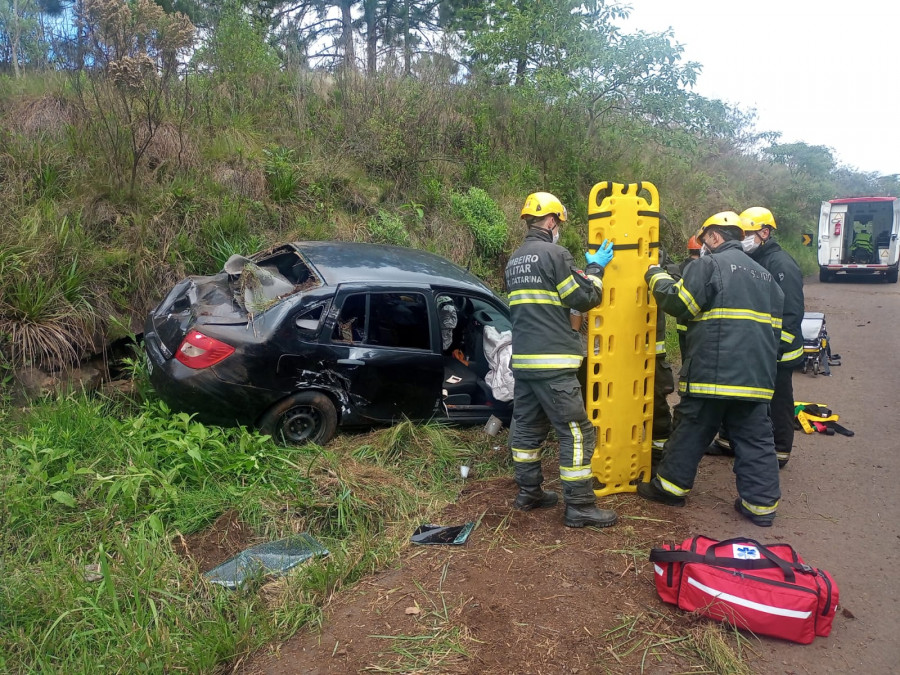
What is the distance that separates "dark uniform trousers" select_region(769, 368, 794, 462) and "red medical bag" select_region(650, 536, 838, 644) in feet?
6.43

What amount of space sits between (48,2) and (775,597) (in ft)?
43.8

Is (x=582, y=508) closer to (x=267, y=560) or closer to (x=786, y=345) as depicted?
(x=267, y=560)

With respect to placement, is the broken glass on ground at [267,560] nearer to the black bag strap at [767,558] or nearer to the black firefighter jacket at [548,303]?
the black firefighter jacket at [548,303]

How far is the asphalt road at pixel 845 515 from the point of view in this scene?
2.73 metres

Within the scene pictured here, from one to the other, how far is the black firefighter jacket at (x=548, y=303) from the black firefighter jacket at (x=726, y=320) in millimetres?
496

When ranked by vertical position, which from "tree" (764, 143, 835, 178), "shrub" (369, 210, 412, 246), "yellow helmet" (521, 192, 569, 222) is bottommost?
"shrub" (369, 210, 412, 246)

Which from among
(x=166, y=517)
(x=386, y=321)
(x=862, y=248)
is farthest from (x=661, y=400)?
(x=862, y=248)

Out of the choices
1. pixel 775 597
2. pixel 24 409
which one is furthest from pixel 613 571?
pixel 24 409

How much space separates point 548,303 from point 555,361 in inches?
13.8

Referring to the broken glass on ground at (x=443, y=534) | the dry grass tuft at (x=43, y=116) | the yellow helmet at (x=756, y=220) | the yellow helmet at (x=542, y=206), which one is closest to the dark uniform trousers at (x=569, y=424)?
the broken glass on ground at (x=443, y=534)

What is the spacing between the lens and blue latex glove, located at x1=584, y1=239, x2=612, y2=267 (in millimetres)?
3795

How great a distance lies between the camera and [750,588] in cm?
277

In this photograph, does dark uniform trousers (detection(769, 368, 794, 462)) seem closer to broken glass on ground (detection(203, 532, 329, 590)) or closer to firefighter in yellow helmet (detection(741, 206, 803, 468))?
firefighter in yellow helmet (detection(741, 206, 803, 468))

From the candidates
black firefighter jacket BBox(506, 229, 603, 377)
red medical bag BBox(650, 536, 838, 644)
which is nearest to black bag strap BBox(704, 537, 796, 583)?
red medical bag BBox(650, 536, 838, 644)
